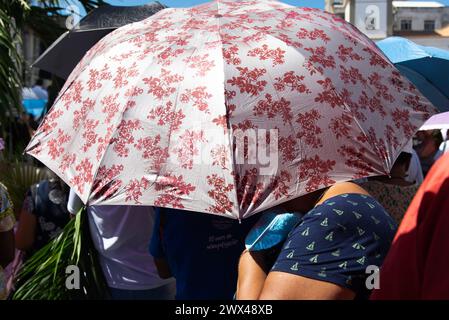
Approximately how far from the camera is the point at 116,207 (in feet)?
10.8

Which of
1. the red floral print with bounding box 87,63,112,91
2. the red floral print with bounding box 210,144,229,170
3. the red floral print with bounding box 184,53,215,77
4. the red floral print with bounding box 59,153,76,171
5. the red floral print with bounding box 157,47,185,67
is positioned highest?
the red floral print with bounding box 157,47,185,67

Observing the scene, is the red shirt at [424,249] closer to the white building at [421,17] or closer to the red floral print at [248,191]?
the red floral print at [248,191]

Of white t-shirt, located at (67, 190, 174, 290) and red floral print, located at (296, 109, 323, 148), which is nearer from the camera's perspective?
red floral print, located at (296, 109, 323, 148)

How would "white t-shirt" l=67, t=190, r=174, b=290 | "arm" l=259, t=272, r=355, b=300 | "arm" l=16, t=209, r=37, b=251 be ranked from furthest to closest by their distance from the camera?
"arm" l=16, t=209, r=37, b=251 → "white t-shirt" l=67, t=190, r=174, b=290 → "arm" l=259, t=272, r=355, b=300

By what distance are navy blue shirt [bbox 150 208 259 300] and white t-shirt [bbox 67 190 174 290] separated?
574mm

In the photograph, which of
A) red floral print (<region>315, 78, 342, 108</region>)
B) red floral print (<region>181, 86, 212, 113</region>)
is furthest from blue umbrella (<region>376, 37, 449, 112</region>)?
red floral print (<region>181, 86, 212, 113</region>)

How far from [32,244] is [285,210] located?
83.0 inches

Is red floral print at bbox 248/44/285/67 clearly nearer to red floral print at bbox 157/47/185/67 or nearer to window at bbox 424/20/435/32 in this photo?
red floral print at bbox 157/47/185/67

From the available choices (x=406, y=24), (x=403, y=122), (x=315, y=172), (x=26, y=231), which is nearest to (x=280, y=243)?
(x=315, y=172)

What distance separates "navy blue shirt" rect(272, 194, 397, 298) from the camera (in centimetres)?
172

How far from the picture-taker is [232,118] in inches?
87.4

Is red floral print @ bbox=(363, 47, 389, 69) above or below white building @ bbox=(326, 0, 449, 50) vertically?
above

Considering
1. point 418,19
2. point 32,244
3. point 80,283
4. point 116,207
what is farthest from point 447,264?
point 418,19

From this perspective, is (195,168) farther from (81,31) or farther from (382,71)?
(81,31)
